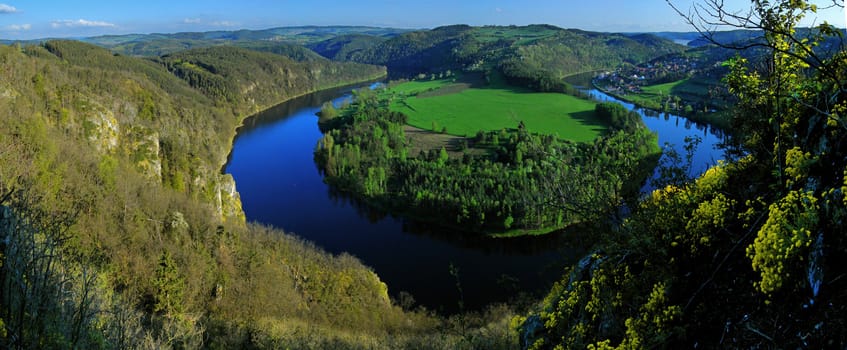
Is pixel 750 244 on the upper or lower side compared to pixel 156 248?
upper

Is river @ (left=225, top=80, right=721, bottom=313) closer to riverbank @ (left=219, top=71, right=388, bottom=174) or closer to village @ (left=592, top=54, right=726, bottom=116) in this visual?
riverbank @ (left=219, top=71, right=388, bottom=174)

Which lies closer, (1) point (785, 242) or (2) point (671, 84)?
(1) point (785, 242)

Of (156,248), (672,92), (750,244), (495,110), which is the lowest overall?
(495,110)

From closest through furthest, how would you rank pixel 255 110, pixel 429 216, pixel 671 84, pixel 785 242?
pixel 785 242, pixel 429 216, pixel 671 84, pixel 255 110

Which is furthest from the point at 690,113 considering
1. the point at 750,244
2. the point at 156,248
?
the point at 750,244

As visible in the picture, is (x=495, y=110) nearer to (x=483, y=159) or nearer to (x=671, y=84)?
(x=483, y=159)

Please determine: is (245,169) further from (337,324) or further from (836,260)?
(836,260)

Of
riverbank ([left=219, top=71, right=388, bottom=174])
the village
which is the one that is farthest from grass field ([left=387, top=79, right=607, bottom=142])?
riverbank ([left=219, top=71, right=388, bottom=174])

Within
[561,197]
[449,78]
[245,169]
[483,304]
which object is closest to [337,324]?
[483,304]
